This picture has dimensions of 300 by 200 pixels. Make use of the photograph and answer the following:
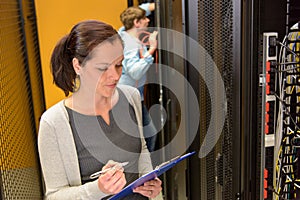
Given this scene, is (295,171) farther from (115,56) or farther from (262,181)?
(115,56)

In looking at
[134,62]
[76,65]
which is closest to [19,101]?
[76,65]

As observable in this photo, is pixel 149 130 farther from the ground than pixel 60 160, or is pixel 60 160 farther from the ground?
pixel 60 160

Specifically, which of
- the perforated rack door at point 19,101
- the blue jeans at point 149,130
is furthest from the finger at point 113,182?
the blue jeans at point 149,130

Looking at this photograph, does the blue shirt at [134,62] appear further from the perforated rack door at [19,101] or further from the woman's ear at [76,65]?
the woman's ear at [76,65]

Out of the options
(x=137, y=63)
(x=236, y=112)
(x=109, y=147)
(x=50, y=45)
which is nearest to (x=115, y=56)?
(x=109, y=147)

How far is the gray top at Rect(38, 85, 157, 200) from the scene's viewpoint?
3.82ft

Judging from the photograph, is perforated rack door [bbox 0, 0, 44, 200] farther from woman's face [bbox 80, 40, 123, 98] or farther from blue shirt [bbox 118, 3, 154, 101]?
blue shirt [bbox 118, 3, 154, 101]

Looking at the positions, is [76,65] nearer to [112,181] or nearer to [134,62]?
[112,181]

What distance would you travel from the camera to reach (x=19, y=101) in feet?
5.71

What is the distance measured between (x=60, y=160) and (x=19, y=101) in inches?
26.7

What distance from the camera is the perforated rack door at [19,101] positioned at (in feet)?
4.19

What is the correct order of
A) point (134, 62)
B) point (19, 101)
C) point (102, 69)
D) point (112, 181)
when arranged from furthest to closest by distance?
point (134, 62) → point (19, 101) → point (102, 69) → point (112, 181)

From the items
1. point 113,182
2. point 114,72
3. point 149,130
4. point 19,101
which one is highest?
point 114,72

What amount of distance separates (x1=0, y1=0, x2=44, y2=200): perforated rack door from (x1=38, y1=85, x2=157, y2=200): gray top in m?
0.13
